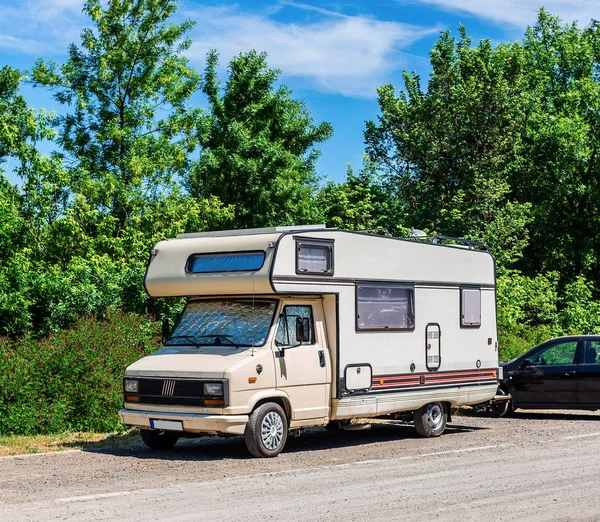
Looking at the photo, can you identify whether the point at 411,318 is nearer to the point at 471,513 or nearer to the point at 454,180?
the point at 471,513

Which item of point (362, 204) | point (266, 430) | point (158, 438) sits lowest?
point (158, 438)

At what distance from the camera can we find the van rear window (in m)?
12.7

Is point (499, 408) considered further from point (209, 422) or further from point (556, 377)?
point (209, 422)

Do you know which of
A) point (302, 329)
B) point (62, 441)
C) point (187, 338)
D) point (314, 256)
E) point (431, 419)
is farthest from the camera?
point (431, 419)

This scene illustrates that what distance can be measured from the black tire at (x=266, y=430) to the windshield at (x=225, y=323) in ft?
3.01

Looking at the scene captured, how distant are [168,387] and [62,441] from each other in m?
2.57

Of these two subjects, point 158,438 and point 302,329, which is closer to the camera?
point 302,329

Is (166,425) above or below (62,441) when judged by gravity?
above

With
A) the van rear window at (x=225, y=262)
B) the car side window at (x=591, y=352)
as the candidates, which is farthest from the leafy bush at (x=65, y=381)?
the car side window at (x=591, y=352)

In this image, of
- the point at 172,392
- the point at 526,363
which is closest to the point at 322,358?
the point at 172,392

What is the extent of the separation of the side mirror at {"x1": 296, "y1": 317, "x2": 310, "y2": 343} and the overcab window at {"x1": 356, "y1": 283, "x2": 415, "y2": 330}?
1071 mm

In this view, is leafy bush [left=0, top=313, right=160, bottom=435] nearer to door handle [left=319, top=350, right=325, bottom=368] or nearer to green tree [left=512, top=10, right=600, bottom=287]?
door handle [left=319, top=350, right=325, bottom=368]

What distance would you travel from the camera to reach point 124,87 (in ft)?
102

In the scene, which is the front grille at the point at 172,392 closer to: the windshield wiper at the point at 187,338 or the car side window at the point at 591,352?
the windshield wiper at the point at 187,338
